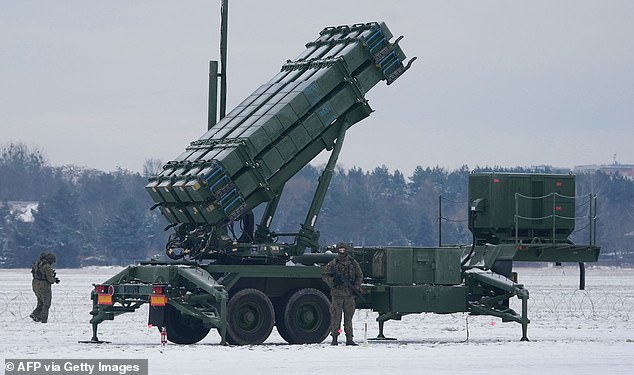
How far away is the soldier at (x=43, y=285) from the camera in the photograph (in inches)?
1241

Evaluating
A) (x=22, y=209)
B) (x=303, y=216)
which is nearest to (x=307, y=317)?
(x=303, y=216)

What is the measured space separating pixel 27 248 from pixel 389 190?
4203 centimetres

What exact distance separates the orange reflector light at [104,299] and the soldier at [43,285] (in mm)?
5548

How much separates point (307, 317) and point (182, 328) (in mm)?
2233

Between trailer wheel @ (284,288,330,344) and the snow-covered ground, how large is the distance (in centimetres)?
39

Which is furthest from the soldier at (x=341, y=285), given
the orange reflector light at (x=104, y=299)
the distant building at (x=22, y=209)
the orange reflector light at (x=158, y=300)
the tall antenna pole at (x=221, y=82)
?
the distant building at (x=22, y=209)

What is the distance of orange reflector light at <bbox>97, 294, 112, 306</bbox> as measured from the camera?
25.9 meters

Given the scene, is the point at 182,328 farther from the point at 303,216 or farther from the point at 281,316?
the point at 303,216

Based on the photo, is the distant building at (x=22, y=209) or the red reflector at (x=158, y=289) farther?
the distant building at (x=22, y=209)

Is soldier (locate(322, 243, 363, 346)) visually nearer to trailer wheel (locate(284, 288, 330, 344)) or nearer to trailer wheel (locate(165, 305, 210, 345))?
trailer wheel (locate(284, 288, 330, 344))

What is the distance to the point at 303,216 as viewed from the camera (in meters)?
106

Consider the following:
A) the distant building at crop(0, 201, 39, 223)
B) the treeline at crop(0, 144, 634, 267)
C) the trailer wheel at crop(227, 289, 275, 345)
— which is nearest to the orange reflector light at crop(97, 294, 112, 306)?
the trailer wheel at crop(227, 289, 275, 345)

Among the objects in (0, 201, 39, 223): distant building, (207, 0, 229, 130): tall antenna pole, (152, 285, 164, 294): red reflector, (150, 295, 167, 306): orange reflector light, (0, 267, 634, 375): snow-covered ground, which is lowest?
(0, 267, 634, 375): snow-covered ground

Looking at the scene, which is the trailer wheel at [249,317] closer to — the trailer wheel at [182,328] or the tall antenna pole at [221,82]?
the trailer wheel at [182,328]
